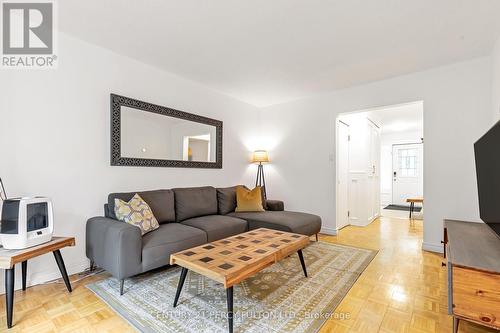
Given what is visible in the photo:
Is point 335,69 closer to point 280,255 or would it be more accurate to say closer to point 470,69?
point 470,69

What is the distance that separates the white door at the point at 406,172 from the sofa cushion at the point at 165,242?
7390mm

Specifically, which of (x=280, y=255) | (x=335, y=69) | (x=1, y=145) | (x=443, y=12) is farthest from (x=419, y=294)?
(x=1, y=145)

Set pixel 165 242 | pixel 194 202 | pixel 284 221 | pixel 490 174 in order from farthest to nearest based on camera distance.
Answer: pixel 194 202 < pixel 284 221 < pixel 165 242 < pixel 490 174

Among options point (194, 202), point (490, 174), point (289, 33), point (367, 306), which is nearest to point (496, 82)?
point (490, 174)

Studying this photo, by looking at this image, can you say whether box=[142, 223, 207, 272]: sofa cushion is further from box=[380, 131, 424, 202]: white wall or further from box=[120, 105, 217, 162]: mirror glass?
box=[380, 131, 424, 202]: white wall

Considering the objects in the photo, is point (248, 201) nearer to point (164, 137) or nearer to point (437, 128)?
point (164, 137)

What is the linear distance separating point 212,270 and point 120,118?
2.11 m

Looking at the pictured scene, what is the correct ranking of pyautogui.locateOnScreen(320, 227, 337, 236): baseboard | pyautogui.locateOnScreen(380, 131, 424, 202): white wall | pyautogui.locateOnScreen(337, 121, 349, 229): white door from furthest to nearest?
1. pyautogui.locateOnScreen(380, 131, 424, 202): white wall
2. pyautogui.locateOnScreen(337, 121, 349, 229): white door
3. pyautogui.locateOnScreen(320, 227, 337, 236): baseboard

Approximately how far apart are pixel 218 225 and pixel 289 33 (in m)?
2.15

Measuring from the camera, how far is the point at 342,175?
4316 millimetres

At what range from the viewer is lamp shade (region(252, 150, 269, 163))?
436cm

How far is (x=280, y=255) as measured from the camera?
1.89 m

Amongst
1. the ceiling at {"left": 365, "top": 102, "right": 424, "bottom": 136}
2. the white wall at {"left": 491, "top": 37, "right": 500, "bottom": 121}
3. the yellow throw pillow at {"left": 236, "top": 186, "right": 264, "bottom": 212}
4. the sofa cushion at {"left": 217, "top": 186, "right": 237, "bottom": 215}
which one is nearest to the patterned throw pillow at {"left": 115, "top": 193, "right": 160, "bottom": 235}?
the sofa cushion at {"left": 217, "top": 186, "right": 237, "bottom": 215}

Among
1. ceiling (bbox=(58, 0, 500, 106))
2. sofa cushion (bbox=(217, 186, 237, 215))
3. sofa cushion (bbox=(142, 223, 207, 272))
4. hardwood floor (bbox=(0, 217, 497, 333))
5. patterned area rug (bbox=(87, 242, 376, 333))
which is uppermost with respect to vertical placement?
ceiling (bbox=(58, 0, 500, 106))
